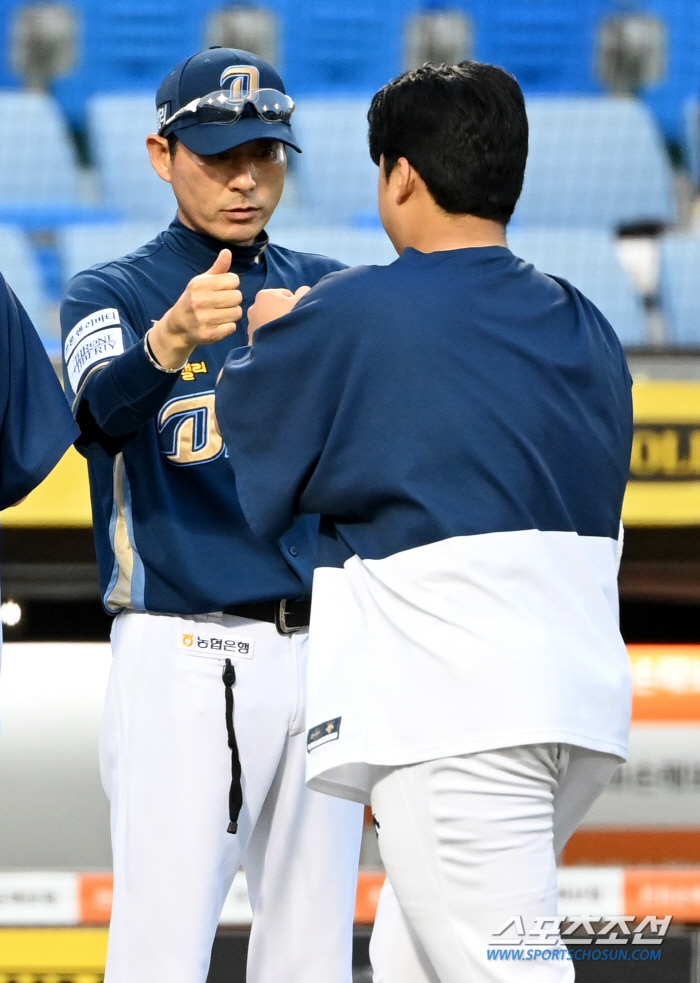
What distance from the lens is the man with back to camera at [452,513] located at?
1.32m

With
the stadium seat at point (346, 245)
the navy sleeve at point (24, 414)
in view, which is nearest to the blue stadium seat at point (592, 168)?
the stadium seat at point (346, 245)

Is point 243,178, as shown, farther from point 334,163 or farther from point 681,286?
point 334,163

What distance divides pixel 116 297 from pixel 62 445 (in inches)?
9.0

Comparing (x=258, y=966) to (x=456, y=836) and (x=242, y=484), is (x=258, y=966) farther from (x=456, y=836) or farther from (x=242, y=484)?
(x=242, y=484)

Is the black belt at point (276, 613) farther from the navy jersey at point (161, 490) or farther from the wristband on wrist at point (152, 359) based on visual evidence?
the wristband on wrist at point (152, 359)

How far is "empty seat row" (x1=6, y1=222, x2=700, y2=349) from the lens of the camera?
353 centimetres

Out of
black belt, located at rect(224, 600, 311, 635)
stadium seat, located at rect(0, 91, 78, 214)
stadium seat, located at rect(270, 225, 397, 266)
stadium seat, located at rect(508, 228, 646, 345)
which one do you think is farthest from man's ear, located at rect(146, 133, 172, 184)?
stadium seat, located at rect(0, 91, 78, 214)

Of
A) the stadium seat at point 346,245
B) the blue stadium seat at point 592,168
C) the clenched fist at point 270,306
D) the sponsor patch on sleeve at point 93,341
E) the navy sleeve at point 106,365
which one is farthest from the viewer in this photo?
the blue stadium seat at point 592,168

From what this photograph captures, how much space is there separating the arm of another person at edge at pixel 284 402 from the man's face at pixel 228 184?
0.41 metres

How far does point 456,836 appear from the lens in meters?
1.31

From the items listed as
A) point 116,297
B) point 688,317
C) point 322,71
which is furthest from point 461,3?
point 116,297

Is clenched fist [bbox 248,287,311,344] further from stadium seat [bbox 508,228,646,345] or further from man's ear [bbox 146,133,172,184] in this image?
stadium seat [bbox 508,228,646,345]

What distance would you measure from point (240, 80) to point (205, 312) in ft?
1.41

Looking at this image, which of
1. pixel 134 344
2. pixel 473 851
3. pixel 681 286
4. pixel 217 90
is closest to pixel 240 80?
pixel 217 90
